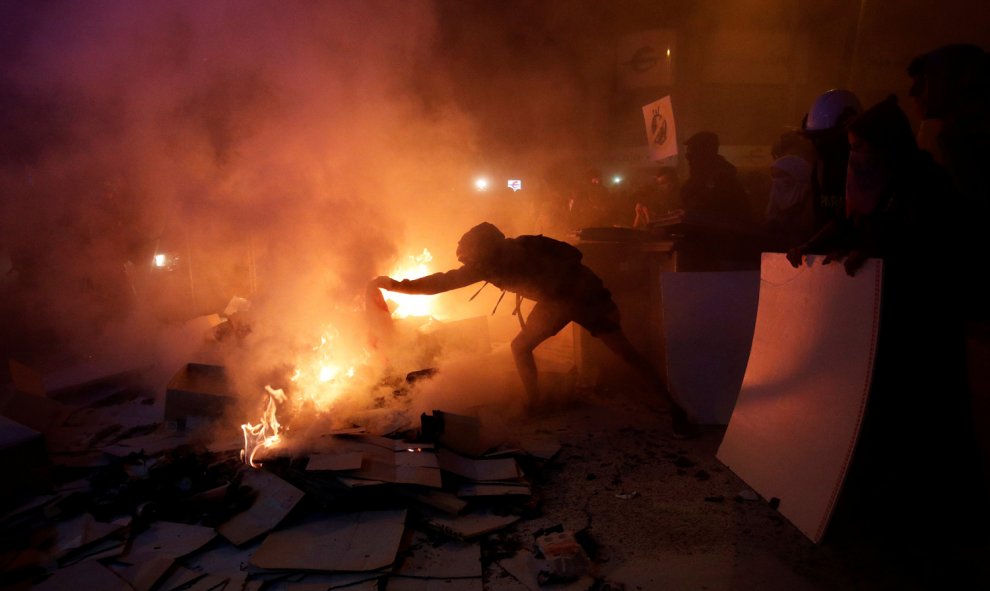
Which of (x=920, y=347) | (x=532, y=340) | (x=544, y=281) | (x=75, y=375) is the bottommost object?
(x=75, y=375)

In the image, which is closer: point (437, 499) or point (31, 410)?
point (437, 499)

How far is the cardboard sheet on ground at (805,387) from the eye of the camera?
2.46 metres

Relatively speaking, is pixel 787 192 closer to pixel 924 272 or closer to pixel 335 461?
pixel 924 272

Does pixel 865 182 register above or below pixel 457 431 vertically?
above

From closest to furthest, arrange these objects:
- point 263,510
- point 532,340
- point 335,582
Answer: point 335,582, point 263,510, point 532,340

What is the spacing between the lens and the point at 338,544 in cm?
258

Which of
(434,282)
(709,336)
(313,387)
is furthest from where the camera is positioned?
(313,387)

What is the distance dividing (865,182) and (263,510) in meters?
3.43

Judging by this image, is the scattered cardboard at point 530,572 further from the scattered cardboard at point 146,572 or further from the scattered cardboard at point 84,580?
the scattered cardboard at point 84,580

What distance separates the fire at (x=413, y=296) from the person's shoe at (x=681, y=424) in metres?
3.95

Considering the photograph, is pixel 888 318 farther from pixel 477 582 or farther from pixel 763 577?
pixel 477 582

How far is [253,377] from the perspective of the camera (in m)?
4.60

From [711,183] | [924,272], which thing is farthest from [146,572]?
[711,183]

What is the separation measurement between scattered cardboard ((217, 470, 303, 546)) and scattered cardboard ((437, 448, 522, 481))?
811mm
